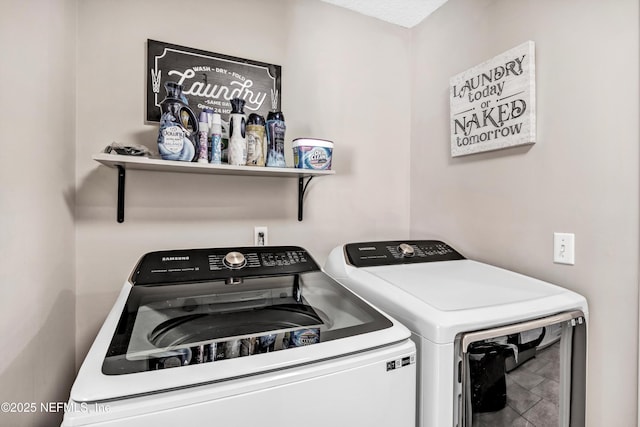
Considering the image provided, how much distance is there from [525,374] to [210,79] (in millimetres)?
1747

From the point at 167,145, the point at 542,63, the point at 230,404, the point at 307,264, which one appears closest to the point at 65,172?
the point at 167,145

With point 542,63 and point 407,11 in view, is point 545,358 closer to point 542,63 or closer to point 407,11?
point 542,63

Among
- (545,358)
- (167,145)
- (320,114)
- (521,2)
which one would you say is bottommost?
(545,358)

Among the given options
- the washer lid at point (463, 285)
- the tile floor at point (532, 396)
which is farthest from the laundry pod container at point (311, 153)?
the tile floor at point (532, 396)

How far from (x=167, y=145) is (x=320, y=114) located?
2.96 ft

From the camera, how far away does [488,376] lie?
3.16 ft

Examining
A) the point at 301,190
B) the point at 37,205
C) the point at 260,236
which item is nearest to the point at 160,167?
the point at 37,205

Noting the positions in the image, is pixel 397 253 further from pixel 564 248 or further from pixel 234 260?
pixel 234 260

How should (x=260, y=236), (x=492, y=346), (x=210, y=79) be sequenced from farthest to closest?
(x=260, y=236)
(x=210, y=79)
(x=492, y=346)

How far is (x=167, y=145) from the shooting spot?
4.08 feet

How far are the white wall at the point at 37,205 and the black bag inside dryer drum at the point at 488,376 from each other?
3.92 feet

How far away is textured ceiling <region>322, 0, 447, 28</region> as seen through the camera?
6.09ft

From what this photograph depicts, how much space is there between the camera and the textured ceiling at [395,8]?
73.1 inches

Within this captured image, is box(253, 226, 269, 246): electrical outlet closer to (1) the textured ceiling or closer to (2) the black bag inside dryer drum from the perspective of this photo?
Result: (2) the black bag inside dryer drum
